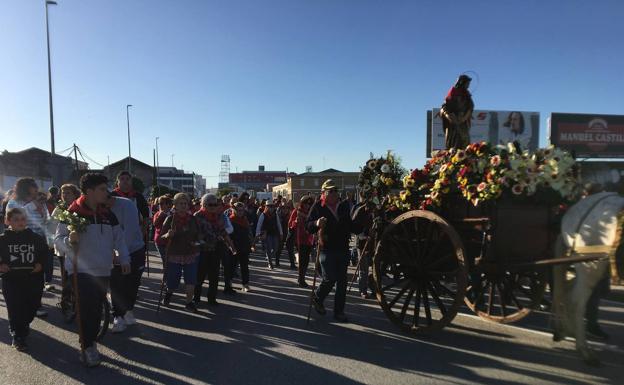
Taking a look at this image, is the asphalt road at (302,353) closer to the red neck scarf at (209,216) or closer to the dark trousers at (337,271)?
the dark trousers at (337,271)

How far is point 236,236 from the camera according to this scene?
8500mm

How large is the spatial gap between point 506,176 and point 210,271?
4651mm

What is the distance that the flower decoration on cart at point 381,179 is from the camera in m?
6.10

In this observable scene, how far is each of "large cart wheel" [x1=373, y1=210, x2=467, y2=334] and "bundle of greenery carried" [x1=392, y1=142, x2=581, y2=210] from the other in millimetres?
371

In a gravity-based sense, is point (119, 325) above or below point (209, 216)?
below

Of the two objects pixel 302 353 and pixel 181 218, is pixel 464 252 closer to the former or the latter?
pixel 302 353

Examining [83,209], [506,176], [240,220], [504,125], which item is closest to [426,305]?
[506,176]

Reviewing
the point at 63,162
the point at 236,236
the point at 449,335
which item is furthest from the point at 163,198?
the point at 63,162

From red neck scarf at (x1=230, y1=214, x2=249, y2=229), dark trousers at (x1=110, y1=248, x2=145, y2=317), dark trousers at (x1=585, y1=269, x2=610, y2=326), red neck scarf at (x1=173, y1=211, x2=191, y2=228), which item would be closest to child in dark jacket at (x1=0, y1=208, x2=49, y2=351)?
dark trousers at (x1=110, y1=248, x2=145, y2=317)

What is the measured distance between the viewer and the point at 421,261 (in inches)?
207

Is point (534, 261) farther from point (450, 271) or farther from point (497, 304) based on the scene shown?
point (497, 304)

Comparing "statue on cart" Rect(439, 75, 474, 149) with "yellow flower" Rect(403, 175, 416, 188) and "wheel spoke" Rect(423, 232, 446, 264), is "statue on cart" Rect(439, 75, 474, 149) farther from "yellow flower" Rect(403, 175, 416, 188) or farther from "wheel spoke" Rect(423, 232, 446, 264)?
"wheel spoke" Rect(423, 232, 446, 264)

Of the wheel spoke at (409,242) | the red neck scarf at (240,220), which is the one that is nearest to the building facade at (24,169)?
the red neck scarf at (240,220)

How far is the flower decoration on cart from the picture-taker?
6098 millimetres
